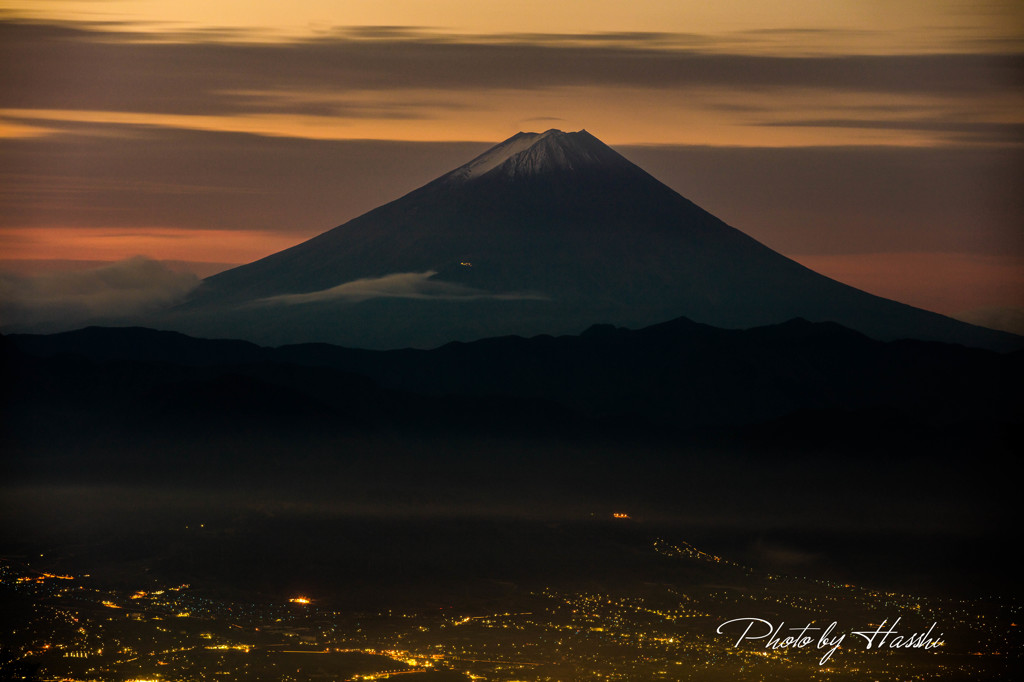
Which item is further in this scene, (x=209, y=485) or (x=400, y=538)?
(x=209, y=485)

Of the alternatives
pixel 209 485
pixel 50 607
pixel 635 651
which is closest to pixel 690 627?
pixel 635 651

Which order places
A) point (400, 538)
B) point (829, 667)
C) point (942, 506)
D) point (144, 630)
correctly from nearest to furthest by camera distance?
1. point (829, 667)
2. point (144, 630)
3. point (400, 538)
4. point (942, 506)

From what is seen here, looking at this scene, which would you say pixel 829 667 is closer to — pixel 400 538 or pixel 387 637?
pixel 387 637

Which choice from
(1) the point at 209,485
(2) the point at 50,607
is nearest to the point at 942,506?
(1) the point at 209,485

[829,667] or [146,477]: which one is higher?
[146,477]

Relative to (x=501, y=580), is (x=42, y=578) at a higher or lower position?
higher

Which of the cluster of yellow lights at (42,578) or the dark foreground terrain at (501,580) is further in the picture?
the cluster of yellow lights at (42,578)

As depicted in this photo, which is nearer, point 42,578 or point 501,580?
point 42,578

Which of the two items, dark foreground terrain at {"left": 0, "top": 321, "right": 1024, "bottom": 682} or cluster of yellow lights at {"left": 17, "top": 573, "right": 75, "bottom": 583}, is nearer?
dark foreground terrain at {"left": 0, "top": 321, "right": 1024, "bottom": 682}

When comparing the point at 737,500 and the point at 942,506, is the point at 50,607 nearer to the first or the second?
the point at 737,500

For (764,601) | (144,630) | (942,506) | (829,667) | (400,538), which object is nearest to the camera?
(829,667)
